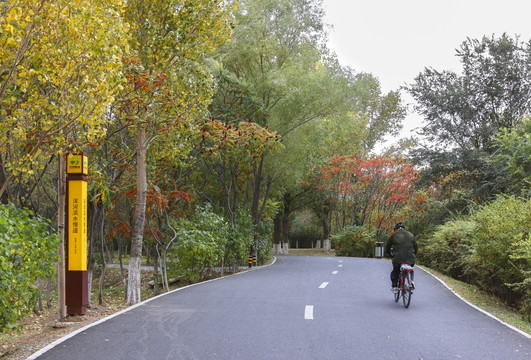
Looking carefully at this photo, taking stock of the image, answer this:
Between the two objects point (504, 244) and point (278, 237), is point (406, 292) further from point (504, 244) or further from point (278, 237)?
point (278, 237)

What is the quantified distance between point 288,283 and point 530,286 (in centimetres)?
643

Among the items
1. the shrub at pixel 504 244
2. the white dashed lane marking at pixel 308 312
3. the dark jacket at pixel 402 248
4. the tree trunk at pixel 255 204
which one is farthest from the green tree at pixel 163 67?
the tree trunk at pixel 255 204

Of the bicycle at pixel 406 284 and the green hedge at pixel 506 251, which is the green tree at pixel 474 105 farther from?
the bicycle at pixel 406 284

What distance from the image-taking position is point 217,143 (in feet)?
57.1

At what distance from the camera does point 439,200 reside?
29.7m

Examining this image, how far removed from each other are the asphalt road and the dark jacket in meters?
1.00

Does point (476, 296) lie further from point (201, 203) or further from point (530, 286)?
point (201, 203)

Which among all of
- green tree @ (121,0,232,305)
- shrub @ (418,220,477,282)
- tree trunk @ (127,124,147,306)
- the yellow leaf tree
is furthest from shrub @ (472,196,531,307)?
the yellow leaf tree

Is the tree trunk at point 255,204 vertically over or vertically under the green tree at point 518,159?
under

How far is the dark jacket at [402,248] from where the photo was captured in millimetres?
11297

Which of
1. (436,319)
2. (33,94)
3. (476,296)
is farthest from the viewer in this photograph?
(476,296)

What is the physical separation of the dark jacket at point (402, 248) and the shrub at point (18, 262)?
7072mm

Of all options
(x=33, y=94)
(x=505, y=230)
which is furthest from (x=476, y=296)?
(x=33, y=94)

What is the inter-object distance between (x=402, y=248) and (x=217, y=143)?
8.06m
